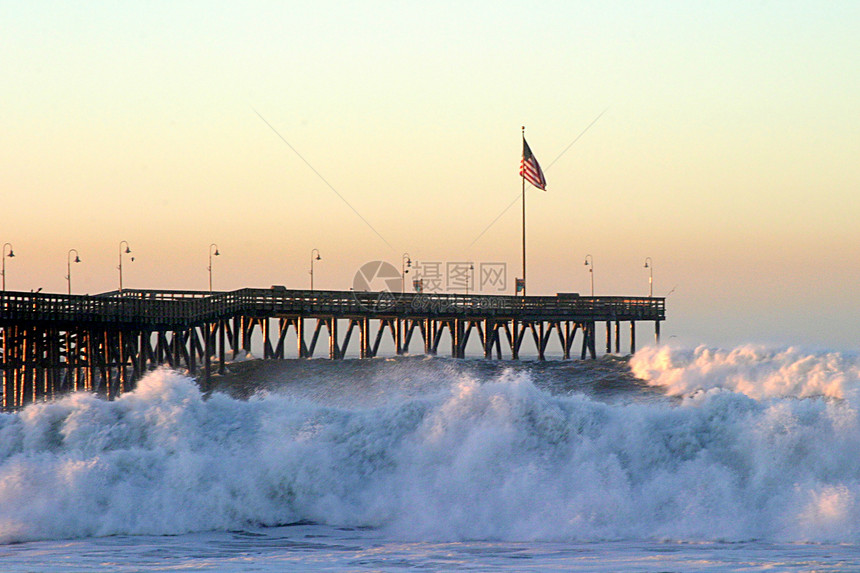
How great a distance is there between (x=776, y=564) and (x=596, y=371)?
95.8 feet

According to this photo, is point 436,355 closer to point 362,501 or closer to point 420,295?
point 420,295

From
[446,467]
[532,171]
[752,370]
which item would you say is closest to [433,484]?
[446,467]

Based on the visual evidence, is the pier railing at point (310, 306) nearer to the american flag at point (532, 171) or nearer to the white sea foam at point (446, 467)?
the american flag at point (532, 171)

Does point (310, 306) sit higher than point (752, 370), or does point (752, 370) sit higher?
point (310, 306)

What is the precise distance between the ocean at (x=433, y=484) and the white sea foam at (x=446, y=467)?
4 centimetres

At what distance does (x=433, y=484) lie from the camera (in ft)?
74.3

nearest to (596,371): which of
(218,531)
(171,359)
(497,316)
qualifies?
(497,316)

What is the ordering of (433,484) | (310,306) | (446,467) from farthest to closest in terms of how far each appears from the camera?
1. (310,306)
2. (446,467)
3. (433,484)

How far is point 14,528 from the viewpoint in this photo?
20516mm

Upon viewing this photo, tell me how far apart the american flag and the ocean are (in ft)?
100

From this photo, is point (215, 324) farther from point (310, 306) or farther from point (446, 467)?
point (446, 467)

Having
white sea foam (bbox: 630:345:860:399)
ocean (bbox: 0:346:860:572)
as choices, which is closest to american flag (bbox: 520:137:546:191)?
white sea foam (bbox: 630:345:860:399)

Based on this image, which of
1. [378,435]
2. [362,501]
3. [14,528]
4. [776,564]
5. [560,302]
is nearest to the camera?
[776,564]

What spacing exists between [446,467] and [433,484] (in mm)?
561
